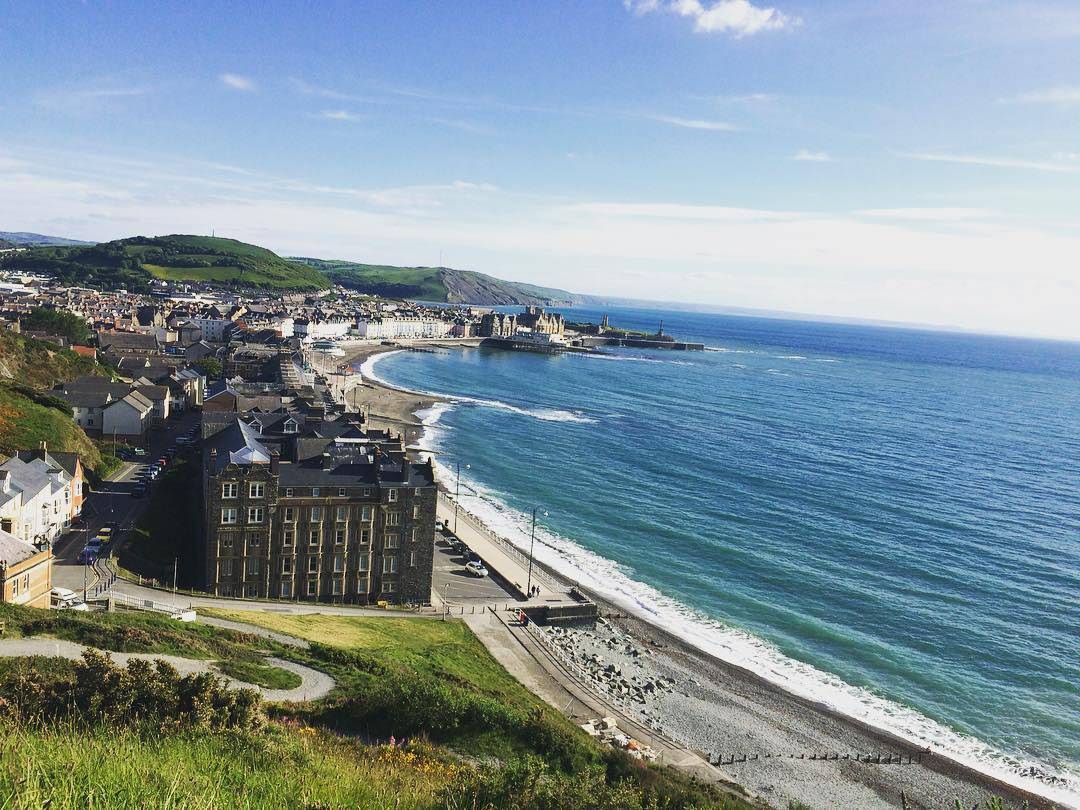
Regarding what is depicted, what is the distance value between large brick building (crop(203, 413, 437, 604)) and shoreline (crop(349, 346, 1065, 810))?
13223 mm

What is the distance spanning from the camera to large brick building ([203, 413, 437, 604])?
49656 mm

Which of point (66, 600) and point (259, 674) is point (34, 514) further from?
point (259, 674)

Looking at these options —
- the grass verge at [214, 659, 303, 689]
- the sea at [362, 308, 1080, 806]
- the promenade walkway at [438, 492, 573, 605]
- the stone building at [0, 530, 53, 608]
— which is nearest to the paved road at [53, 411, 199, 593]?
the stone building at [0, 530, 53, 608]

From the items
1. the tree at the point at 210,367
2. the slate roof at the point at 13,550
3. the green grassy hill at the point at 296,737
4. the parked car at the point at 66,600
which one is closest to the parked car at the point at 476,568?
the green grassy hill at the point at 296,737

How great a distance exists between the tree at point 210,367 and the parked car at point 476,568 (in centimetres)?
8037

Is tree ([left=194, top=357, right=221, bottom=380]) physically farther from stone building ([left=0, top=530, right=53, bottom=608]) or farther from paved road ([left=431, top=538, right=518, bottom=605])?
stone building ([left=0, top=530, right=53, bottom=608])

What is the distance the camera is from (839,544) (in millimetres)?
74625

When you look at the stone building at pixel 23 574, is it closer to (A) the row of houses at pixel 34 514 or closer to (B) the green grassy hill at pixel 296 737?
(A) the row of houses at pixel 34 514

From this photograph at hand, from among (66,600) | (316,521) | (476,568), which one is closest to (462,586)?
(476,568)

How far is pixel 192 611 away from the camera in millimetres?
42250

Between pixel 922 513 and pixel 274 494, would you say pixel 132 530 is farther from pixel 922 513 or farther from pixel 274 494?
pixel 922 513

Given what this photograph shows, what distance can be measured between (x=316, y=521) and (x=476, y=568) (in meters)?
14.8

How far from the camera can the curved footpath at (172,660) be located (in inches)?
1165

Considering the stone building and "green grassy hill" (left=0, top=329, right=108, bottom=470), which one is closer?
the stone building
